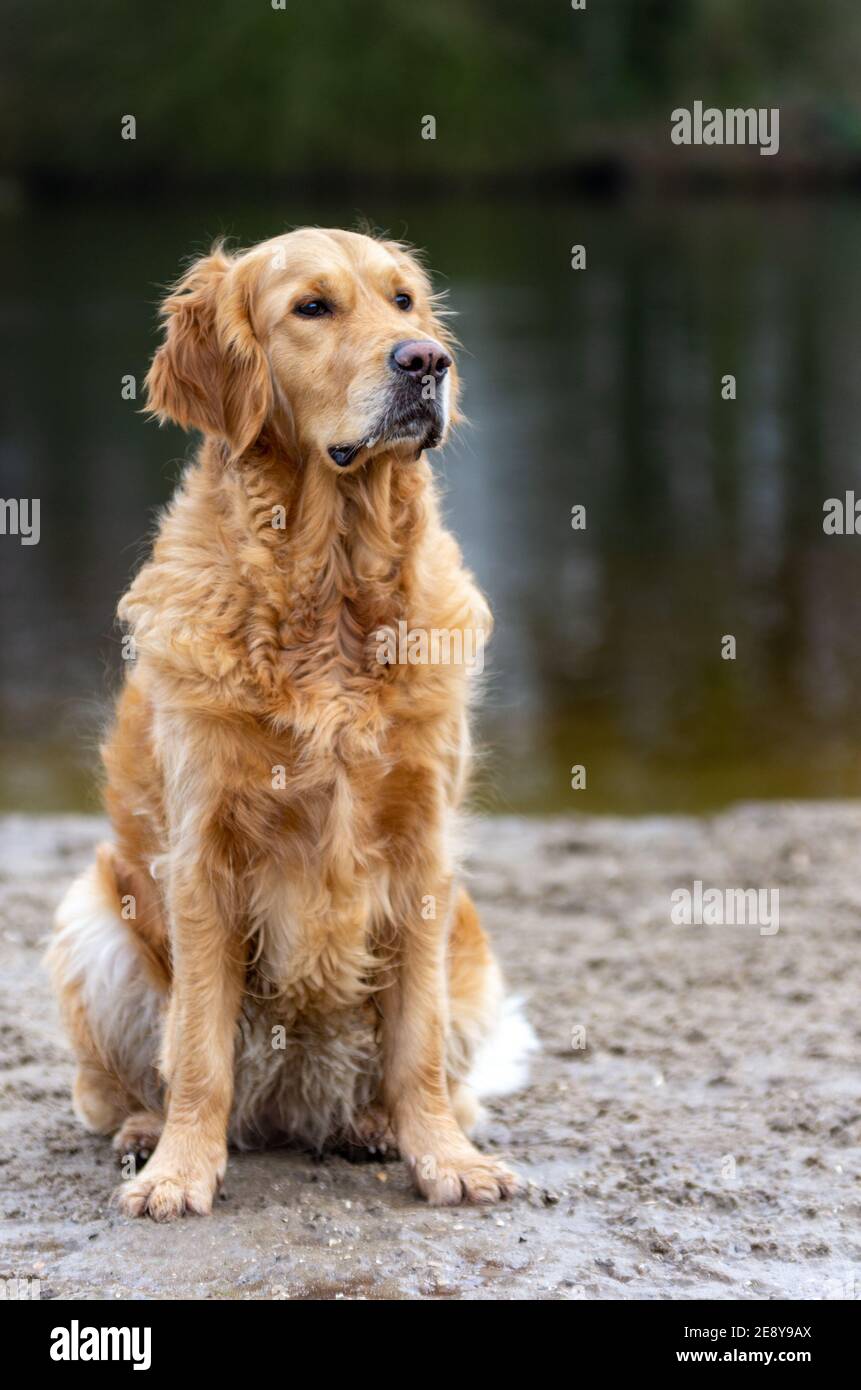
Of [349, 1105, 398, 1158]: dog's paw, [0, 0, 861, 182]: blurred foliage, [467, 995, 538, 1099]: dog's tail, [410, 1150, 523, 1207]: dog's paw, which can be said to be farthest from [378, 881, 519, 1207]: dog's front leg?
[0, 0, 861, 182]: blurred foliage

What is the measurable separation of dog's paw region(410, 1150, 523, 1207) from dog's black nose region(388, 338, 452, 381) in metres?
1.91

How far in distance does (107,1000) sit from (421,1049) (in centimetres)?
85

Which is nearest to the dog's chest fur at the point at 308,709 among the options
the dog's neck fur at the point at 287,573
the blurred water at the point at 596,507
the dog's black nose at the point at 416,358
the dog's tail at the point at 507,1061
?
the dog's neck fur at the point at 287,573

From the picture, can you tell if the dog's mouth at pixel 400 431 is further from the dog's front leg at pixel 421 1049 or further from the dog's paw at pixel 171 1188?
the dog's paw at pixel 171 1188

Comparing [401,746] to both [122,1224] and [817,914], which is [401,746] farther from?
[817,914]

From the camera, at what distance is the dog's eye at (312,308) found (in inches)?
161

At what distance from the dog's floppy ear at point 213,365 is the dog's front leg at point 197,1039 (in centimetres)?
111

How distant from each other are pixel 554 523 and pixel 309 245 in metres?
11.5

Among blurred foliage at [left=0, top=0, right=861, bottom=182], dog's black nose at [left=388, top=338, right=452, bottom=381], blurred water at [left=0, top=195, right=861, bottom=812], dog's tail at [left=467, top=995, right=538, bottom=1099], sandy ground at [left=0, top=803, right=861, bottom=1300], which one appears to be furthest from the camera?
blurred foliage at [left=0, top=0, right=861, bottom=182]

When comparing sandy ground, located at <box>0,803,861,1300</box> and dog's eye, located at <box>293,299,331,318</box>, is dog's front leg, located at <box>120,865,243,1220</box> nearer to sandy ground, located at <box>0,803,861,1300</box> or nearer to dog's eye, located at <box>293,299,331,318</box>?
sandy ground, located at <box>0,803,861,1300</box>

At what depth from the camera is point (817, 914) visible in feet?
21.4

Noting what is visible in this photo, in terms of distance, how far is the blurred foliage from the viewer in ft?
163

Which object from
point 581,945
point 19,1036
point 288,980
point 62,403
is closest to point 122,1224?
point 288,980

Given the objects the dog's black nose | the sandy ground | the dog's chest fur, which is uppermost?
the dog's black nose
